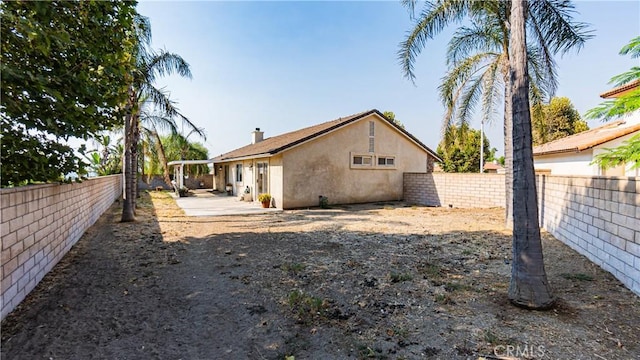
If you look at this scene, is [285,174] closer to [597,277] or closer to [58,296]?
[58,296]

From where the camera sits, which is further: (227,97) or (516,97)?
(227,97)

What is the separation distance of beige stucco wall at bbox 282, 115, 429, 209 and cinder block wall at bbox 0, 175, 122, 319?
9458mm

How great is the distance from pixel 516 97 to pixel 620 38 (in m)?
5.38

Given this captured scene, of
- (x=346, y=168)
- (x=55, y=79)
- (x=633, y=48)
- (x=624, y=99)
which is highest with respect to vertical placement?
(x=633, y=48)

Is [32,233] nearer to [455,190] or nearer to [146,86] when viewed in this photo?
[146,86]

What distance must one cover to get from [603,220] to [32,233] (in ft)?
31.1

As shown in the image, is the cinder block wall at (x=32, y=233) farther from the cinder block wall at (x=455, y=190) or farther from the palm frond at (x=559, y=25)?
the cinder block wall at (x=455, y=190)

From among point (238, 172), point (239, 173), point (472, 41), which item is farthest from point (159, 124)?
point (472, 41)

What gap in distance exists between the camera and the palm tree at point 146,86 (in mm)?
11469

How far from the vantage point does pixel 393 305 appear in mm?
4332

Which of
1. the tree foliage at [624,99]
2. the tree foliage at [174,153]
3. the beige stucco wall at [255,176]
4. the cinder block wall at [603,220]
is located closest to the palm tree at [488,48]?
the cinder block wall at [603,220]

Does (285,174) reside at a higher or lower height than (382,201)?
higher

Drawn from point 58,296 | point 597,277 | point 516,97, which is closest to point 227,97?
point 58,296

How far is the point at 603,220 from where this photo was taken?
5.49 meters
